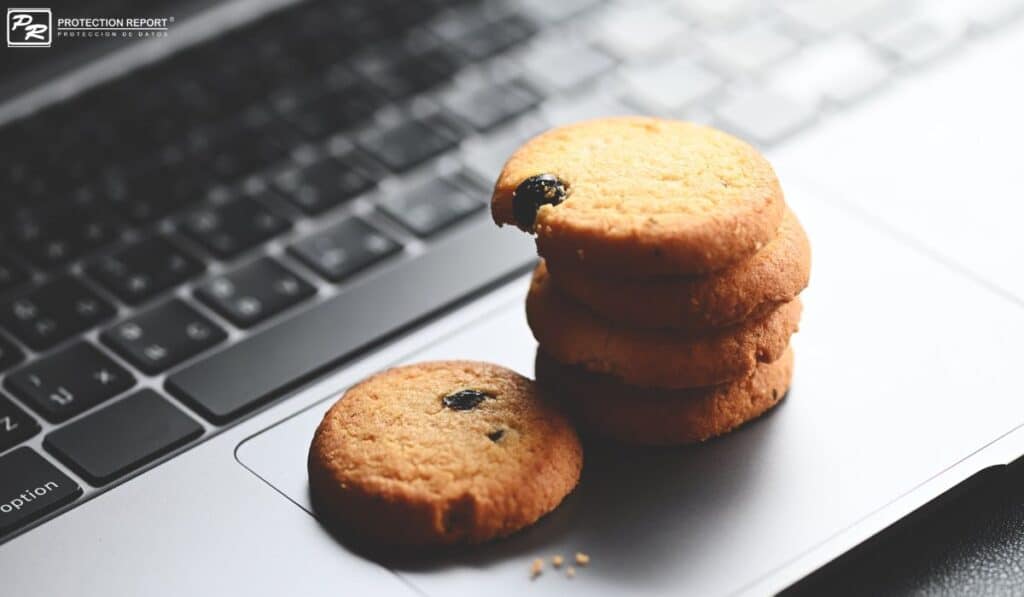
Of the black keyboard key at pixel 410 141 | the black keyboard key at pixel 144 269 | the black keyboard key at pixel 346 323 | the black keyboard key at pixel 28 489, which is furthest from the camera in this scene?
the black keyboard key at pixel 410 141

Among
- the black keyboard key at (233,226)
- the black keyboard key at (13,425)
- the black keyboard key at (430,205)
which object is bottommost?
the black keyboard key at (430,205)

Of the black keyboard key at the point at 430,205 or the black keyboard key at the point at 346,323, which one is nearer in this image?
the black keyboard key at the point at 346,323

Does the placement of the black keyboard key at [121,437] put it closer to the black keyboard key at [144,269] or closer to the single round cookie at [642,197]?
the black keyboard key at [144,269]

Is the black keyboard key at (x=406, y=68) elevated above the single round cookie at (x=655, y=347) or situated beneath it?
situated beneath

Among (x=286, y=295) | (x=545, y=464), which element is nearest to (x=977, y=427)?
(x=545, y=464)

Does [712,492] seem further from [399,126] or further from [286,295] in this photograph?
[399,126]

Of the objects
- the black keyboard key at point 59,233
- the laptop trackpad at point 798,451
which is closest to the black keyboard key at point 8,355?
the black keyboard key at point 59,233

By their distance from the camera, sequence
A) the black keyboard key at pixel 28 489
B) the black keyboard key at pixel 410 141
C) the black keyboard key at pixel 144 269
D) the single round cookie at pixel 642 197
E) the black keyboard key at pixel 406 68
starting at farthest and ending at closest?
the black keyboard key at pixel 406 68
the black keyboard key at pixel 410 141
the black keyboard key at pixel 144 269
the black keyboard key at pixel 28 489
the single round cookie at pixel 642 197

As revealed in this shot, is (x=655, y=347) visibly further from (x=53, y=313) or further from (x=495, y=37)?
(x=495, y=37)
